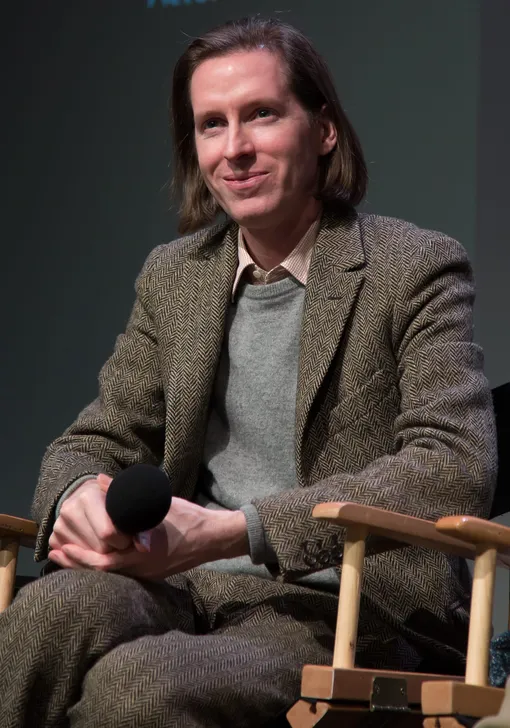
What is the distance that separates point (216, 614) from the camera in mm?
2234

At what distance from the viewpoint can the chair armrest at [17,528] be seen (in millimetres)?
2275

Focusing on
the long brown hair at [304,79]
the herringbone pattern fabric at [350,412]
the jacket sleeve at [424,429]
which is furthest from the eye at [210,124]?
the jacket sleeve at [424,429]

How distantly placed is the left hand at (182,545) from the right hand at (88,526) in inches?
0.9

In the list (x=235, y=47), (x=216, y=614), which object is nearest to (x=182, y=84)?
(x=235, y=47)

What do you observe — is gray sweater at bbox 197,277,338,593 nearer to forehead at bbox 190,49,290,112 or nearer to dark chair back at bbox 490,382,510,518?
forehead at bbox 190,49,290,112

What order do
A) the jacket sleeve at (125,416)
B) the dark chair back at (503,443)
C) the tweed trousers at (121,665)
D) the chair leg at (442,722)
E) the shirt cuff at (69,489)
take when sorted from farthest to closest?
the dark chair back at (503,443)
the jacket sleeve at (125,416)
the shirt cuff at (69,489)
the tweed trousers at (121,665)
the chair leg at (442,722)

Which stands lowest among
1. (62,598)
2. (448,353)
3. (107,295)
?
(107,295)

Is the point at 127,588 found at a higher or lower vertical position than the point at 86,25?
lower

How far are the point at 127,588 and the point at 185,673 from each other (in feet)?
0.80

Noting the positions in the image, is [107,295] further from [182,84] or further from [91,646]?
[91,646]

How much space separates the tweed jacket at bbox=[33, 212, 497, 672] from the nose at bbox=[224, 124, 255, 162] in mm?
231

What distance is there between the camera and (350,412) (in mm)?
2270

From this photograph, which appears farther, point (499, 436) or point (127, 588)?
point (499, 436)

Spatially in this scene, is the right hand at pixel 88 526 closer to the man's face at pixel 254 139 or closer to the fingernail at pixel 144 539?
the fingernail at pixel 144 539
